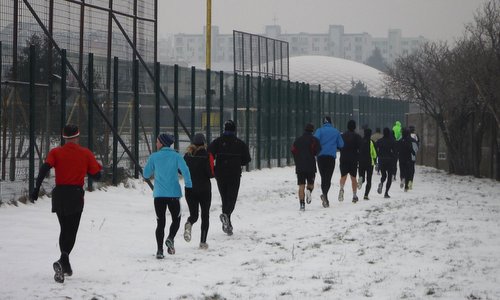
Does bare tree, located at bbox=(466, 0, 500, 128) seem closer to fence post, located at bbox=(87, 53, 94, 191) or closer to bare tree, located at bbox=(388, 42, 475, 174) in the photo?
bare tree, located at bbox=(388, 42, 475, 174)

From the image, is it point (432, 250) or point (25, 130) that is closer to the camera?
point (432, 250)

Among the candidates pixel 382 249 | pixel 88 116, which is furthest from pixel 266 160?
pixel 382 249

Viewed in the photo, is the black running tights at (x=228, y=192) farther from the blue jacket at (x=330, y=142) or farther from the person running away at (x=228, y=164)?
the blue jacket at (x=330, y=142)

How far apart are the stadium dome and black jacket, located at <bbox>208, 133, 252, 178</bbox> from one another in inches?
4775

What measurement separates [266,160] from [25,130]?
47.1 feet

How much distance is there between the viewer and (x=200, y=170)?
12.4 meters

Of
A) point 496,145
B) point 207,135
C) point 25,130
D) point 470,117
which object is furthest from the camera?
point 470,117

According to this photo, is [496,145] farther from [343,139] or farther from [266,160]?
[343,139]

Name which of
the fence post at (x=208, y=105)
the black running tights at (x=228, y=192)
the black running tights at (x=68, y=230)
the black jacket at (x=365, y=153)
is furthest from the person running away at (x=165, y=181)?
the fence post at (x=208, y=105)

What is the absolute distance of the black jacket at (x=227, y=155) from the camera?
1383 centimetres

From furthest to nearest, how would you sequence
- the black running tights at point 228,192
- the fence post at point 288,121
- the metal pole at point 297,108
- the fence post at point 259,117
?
the metal pole at point 297,108 → the fence post at point 288,121 → the fence post at point 259,117 → the black running tights at point 228,192

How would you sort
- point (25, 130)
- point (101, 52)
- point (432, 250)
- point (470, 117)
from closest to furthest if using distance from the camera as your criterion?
point (432, 250) < point (25, 130) < point (101, 52) < point (470, 117)

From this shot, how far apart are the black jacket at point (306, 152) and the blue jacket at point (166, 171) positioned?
6.25m

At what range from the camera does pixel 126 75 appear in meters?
20.4
